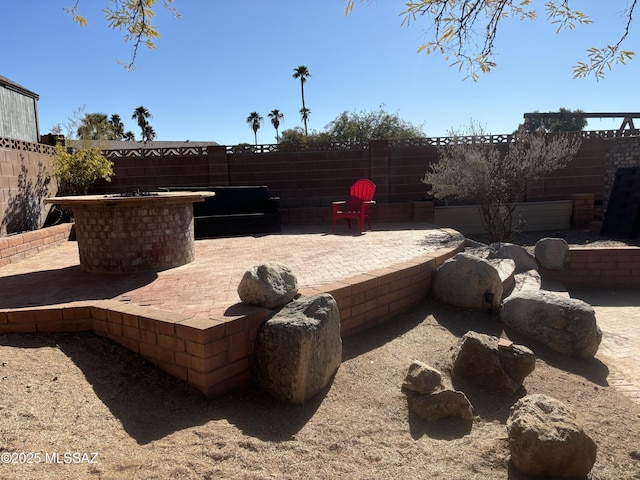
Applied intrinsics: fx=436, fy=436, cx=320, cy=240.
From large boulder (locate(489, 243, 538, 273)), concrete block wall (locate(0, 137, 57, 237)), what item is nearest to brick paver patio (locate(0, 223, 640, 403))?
large boulder (locate(489, 243, 538, 273))

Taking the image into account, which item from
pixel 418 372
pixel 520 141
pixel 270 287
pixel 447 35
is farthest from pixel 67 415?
pixel 520 141

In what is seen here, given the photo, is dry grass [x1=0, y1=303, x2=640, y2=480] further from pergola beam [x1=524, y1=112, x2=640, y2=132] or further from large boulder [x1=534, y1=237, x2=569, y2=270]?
pergola beam [x1=524, y1=112, x2=640, y2=132]

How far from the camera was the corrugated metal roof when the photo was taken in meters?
14.2

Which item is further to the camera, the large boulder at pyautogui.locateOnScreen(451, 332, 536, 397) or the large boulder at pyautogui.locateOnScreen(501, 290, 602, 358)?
the large boulder at pyautogui.locateOnScreen(501, 290, 602, 358)

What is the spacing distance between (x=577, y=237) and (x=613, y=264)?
2587mm

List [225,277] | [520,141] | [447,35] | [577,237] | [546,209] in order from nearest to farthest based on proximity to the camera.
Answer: [447,35] → [225,277] → [520,141] → [577,237] → [546,209]

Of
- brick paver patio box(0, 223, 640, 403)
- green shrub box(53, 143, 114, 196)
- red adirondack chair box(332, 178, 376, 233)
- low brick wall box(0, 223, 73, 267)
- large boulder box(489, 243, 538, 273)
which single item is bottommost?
large boulder box(489, 243, 538, 273)

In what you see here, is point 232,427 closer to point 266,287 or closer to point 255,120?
point 266,287

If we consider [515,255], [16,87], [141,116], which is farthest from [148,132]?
[515,255]

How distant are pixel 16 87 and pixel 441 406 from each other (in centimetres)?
1756

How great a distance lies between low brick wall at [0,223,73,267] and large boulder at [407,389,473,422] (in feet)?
17.4

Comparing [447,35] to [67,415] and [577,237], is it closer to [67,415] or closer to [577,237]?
[67,415]

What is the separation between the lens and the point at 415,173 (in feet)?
37.1

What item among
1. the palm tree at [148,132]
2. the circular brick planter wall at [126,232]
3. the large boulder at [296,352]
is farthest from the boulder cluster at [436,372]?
the palm tree at [148,132]
